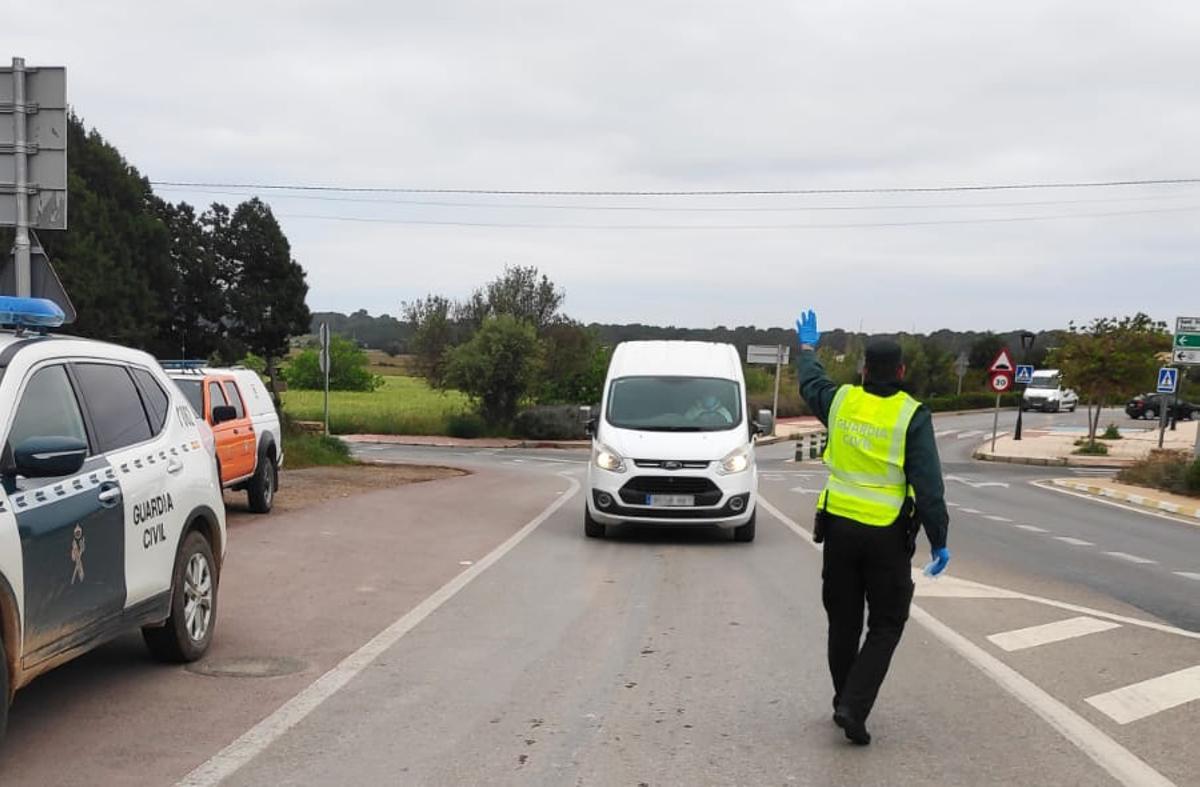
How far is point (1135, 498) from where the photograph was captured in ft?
76.8

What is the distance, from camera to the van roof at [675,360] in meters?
14.4

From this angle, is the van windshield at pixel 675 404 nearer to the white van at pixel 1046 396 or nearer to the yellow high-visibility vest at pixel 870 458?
the yellow high-visibility vest at pixel 870 458

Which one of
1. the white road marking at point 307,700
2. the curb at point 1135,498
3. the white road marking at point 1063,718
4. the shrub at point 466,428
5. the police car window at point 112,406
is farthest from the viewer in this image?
the shrub at point 466,428

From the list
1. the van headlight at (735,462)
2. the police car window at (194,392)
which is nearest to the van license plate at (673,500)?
the van headlight at (735,462)

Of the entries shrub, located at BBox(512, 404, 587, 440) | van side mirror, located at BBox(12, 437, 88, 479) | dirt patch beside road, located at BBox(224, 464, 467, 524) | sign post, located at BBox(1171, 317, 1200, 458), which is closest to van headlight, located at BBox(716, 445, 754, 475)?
dirt patch beside road, located at BBox(224, 464, 467, 524)

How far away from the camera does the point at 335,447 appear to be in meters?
27.8

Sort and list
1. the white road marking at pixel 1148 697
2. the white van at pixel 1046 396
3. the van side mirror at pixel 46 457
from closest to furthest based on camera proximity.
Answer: the van side mirror at pixel 46 457
the white road marking at pixel 1148 697
the white van at pixel 1046 396

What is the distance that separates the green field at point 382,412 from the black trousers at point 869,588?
40132 mm

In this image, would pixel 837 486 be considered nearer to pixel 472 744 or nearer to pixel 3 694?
pixel 472 744

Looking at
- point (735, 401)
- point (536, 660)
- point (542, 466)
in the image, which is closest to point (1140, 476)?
point (542, 466)

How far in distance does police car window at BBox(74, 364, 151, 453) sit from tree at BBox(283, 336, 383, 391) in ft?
245

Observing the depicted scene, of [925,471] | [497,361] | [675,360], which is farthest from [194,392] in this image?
[497,361]

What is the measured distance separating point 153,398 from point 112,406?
2.02 ft

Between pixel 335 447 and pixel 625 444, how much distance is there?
1611 centimetres
